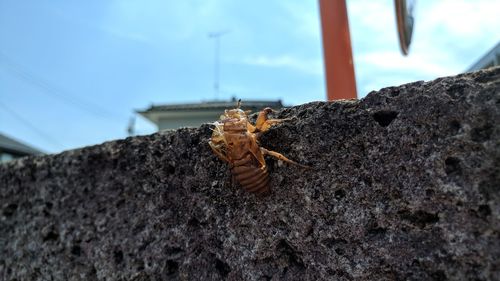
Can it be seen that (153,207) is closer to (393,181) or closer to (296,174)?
(296,174)

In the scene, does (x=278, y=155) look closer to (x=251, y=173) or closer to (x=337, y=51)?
(x=251, y=173)

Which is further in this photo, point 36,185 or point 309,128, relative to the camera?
point 36,185

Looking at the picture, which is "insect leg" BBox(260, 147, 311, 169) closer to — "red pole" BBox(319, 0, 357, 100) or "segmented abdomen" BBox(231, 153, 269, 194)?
"segmented abdomen" BBox(231, 153, 269, 194)

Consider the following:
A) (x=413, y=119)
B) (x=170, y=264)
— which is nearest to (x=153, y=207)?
(x=170, y=264)

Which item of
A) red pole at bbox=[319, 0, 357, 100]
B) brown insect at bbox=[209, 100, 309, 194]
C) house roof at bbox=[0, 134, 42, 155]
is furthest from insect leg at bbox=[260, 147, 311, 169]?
house roof at bbox=[0, 134, 42, 155]

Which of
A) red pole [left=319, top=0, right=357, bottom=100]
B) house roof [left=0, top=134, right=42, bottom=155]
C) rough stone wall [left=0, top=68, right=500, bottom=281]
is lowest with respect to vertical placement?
rough stone wall [left=0, top=68, right=500, bottom=281]

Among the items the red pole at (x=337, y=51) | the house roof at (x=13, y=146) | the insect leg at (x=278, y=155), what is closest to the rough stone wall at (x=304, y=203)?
the insect leg at (x=278, y=155)

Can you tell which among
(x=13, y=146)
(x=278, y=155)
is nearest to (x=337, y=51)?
(x=278, y=155)
